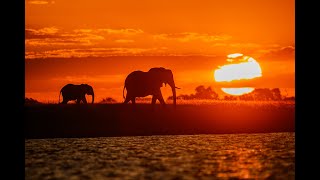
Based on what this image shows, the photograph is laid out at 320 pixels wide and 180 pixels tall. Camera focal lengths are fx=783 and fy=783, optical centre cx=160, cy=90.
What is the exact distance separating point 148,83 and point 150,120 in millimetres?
4393

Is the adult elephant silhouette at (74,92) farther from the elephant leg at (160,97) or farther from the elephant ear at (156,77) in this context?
the elephant leg at (160,97)

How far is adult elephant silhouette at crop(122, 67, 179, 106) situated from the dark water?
20.1 feet

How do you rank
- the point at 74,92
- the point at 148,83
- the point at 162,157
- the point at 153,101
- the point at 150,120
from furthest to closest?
the point at 74,92
the point at 148,83
the point at 153,101
the point at 150,120
the point at 162,157

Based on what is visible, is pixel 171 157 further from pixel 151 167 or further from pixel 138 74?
pixel 138 74

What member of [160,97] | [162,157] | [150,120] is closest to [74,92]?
[160,97]

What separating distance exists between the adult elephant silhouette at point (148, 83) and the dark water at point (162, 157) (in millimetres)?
6120

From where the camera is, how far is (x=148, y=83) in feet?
158

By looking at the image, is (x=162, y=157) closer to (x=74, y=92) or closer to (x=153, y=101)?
(x=153, y=101)

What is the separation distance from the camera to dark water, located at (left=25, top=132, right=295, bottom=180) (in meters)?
26.4

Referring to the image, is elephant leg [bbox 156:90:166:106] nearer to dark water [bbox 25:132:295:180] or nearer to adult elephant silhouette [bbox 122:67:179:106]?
adult elephant silhouette [bbox 122:67:179:106]

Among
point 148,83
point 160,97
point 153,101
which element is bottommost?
point 153,101

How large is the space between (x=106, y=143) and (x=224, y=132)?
29.5 feet

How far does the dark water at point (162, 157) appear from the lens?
2636cm
